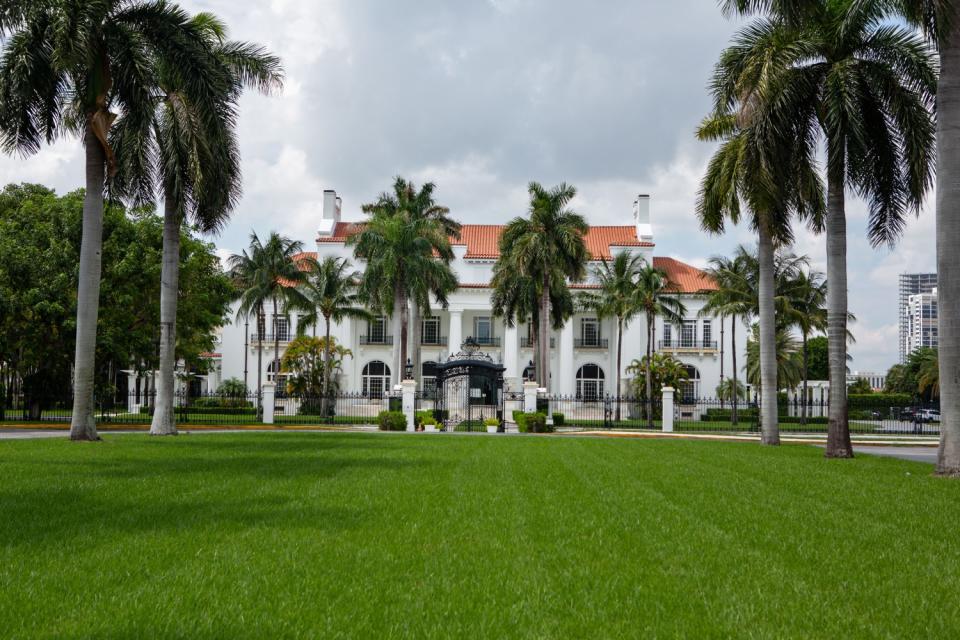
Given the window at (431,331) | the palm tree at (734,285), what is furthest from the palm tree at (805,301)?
the window at (431,331)

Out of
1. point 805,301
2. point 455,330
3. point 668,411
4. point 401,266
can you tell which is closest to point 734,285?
point 805,301

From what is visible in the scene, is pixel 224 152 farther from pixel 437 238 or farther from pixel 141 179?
pixel 437 238

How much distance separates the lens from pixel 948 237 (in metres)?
15.3

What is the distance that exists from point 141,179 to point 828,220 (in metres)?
18.0

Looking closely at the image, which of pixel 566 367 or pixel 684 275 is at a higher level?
pixel 684 275

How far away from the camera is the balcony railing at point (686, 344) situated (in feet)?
224

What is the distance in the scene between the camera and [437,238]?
45.2 meters

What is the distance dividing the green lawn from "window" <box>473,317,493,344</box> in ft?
177

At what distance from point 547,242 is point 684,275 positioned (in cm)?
3064

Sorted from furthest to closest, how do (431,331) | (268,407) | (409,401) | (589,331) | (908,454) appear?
(589,331) < (431,331) < (268,407) < (409,401) < (908,454)

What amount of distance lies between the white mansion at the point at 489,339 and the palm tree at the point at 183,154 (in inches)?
1638

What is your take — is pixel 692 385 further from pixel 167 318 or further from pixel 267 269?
pixel 167 318

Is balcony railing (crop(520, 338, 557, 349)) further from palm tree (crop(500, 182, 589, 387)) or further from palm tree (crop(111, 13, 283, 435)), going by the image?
palm tree (crop(111, 13, 283, 435))

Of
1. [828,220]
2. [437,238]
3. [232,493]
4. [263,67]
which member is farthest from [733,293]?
[232,493]
